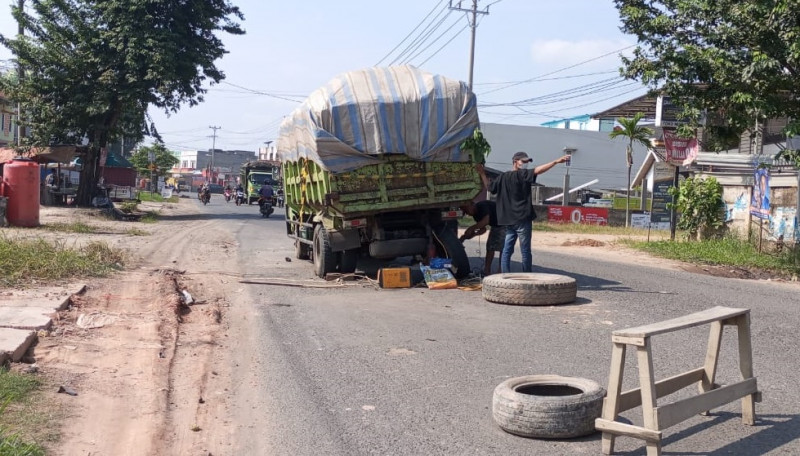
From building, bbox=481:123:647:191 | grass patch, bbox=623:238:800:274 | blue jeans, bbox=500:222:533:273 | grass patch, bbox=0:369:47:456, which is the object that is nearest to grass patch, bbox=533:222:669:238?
grass patch, bbox=623:238:800:274

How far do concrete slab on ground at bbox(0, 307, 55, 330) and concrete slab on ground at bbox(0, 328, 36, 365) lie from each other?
0.31 metres

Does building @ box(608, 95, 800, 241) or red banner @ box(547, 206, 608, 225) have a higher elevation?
building @ box(608, 95, 800, 241)

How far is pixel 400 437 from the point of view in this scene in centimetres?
522

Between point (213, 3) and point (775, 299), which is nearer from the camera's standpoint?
point (775, 299)

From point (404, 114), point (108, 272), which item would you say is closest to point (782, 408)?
point (404, 114)

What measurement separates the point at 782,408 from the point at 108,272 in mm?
10181

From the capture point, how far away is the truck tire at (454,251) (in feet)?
40.4

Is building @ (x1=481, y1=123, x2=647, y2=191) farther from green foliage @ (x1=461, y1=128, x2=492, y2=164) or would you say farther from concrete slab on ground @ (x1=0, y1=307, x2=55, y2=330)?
concrete slab on ground @ (x1=0, y1=307, x2=55, y2=330)

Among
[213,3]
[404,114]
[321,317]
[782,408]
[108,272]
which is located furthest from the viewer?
[213,3]

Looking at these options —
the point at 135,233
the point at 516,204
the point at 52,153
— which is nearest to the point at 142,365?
the point at 516,204

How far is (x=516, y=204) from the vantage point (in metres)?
11.5

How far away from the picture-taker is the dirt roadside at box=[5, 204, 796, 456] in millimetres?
5242

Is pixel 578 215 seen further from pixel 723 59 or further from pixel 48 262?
pixel 48 262

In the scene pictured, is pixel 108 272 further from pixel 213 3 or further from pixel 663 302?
pixel 213 3
